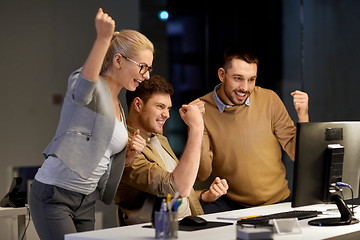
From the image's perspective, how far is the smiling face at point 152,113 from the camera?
9.37 ft

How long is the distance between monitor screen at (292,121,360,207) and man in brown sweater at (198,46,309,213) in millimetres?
745

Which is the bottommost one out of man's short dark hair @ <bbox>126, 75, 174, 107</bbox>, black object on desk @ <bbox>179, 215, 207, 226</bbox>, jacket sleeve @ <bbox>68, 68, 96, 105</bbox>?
black object on desk @ <bbox>179, 215, 207, 226</bbox>

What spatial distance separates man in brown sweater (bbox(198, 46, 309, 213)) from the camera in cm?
329

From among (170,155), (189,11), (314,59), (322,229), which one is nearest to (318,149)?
(322,229)

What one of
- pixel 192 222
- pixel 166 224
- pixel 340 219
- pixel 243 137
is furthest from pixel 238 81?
pixel 166 224

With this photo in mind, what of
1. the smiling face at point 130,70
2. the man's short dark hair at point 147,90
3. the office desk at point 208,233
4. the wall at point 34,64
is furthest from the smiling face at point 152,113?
the wall at point 34,64

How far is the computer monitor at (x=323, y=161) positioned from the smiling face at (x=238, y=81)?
34.4 inches

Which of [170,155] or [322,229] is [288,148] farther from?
[322,229]

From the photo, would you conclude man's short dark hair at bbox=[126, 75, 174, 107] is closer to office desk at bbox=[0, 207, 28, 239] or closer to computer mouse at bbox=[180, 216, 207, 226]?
computer mouse at bbox=[180, 216, 207, 226]

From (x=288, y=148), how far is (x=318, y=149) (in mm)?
972

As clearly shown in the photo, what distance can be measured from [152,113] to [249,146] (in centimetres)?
75

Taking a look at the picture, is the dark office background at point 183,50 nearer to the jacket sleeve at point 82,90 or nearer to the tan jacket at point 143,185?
the tan jacket at point 143,185

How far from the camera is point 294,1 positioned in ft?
16.7

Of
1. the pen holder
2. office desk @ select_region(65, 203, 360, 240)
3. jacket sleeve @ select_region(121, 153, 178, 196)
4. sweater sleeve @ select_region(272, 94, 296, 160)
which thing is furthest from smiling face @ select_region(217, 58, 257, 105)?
the pen holder
